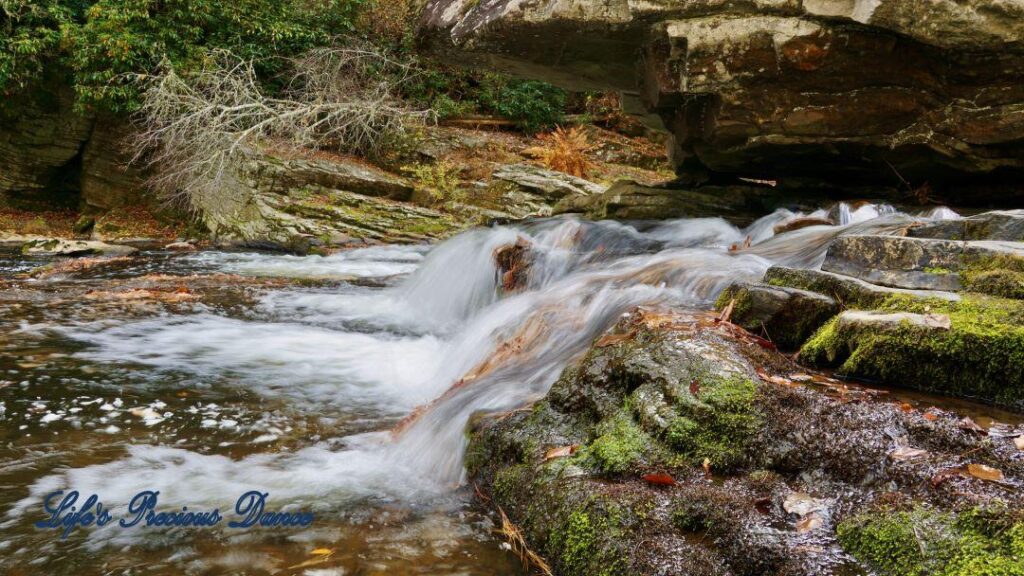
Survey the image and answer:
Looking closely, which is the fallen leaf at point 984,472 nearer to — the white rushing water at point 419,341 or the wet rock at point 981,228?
the white rushing water at point 419,341

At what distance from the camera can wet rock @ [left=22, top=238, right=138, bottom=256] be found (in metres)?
11.3

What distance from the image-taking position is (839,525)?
1973 mm

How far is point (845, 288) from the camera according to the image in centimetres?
349

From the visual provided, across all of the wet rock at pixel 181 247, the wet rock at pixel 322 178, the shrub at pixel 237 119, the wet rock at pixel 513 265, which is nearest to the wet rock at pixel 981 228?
the wet rock at pixel 513 265

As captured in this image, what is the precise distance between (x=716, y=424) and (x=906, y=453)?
638 millimetres

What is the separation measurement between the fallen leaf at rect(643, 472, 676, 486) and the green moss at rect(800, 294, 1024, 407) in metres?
1.26

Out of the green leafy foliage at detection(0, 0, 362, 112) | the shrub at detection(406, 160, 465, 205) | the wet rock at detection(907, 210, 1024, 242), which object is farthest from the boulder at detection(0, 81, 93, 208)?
the wet rock at detection(907, 210, 1024, 242)

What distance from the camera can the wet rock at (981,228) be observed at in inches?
156

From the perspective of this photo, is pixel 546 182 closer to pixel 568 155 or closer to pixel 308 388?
pixel 568 155

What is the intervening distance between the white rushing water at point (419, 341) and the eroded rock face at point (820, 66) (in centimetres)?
84

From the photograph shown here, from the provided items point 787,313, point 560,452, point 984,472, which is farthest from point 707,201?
point 984,472

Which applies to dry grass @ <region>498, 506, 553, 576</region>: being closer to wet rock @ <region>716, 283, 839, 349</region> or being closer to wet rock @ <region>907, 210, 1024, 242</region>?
wet rock @ <region>716, 283, 839, 349</region>

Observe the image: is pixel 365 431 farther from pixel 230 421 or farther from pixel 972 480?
pixel 972 480

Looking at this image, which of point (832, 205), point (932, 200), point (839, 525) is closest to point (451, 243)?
point (832, 205)
